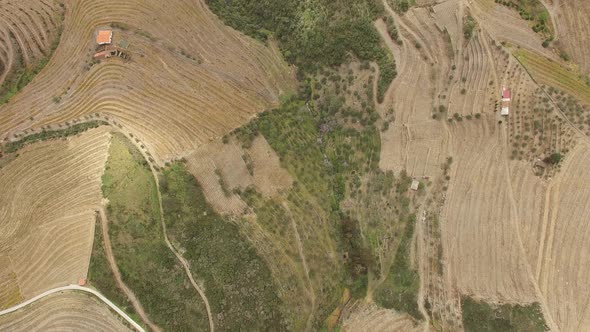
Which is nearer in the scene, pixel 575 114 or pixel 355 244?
pixel 575 114

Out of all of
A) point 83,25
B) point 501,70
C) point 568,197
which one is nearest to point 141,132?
point 83,25

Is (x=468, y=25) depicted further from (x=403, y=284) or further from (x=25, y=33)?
(x=25, y=33)

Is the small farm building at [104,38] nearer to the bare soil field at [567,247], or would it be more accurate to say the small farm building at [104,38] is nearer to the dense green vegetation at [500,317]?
the dense green vegetation at [500,317]

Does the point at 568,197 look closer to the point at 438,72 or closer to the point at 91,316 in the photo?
the point at 438,72

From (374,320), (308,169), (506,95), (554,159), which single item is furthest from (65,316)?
(554,159)

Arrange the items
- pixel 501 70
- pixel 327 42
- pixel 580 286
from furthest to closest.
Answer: pixel 327 42 < pixel 501 70 < pixel 580 286

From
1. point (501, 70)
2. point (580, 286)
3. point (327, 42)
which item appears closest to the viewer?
point (580, 286)

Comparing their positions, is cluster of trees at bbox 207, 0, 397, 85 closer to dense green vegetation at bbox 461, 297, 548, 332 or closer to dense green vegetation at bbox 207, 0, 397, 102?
dense green vegetation at bbox 207, 0, 397, 102
